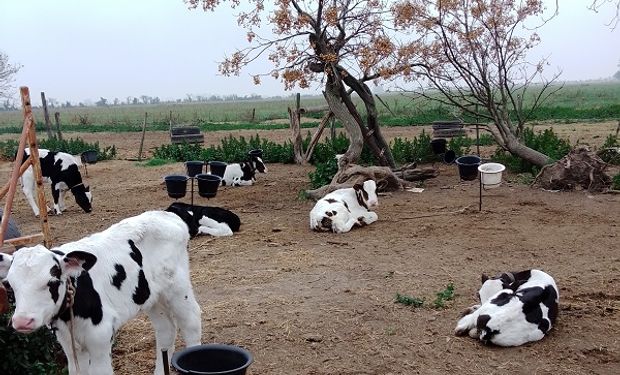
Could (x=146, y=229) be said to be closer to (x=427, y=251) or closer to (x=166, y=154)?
(x=427, y=251)

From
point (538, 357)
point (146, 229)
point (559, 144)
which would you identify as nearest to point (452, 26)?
point (559, 144)

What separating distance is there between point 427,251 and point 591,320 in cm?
266

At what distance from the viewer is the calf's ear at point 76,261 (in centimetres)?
303

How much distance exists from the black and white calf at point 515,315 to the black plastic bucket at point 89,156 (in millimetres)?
13883

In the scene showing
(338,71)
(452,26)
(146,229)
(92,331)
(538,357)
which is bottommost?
(538,357)

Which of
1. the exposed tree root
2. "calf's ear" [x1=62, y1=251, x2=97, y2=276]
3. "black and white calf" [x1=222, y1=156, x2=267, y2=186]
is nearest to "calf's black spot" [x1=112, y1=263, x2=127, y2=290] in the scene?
"calf's ear" [x1=62, y1=251, x2=97, y2=276]

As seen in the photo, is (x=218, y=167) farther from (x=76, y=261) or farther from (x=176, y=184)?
(x=76, y=261)

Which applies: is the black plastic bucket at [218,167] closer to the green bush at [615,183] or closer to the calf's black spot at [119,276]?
the green bush at [615,183]

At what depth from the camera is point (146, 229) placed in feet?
12.4

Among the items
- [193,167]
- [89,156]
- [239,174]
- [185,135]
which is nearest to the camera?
[193,167]

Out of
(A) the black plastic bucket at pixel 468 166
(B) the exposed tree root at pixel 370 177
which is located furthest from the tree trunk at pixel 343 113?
(A) the black plastic bucket at pixel 468 166

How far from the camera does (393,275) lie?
645cm

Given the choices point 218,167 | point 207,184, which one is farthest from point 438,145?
point 207,184

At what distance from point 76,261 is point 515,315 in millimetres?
3389
